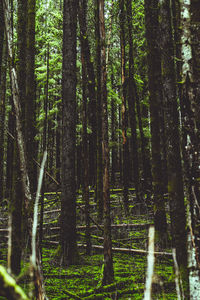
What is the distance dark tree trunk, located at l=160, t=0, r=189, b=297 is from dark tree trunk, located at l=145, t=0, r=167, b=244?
8.21 ft

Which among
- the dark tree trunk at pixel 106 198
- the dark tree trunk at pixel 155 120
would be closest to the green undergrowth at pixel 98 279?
the dark tree trunk at pixel 106 198

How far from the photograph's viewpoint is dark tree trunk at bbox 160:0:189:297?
331 centimetres

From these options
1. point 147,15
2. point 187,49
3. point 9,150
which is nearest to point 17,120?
point 187,49

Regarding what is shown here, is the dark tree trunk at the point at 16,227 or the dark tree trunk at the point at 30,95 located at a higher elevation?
the dark tree trunk at the point at 30,95

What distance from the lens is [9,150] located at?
24438mm

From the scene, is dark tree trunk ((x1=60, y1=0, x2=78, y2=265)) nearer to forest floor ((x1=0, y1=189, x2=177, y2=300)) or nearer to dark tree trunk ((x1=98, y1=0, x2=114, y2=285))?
forest floor ((x1=0, y1=189, x2=177, y2=300))

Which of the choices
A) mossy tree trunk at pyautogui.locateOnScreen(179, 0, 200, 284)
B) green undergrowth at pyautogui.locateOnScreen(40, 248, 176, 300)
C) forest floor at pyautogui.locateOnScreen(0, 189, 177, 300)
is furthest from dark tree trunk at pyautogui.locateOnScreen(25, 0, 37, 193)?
mossy tree trunk at pyautogui.locateOnScreen(179, 0, 200, 284)

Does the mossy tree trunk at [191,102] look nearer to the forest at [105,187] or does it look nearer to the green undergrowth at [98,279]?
the forest at [105,187]

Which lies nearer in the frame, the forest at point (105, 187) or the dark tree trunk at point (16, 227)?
the forest at point (105, 187)

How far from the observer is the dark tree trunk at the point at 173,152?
3312mm

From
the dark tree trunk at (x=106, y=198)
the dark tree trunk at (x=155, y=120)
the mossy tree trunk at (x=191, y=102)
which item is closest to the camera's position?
the mossy tree trunk at (x=191, y=102)

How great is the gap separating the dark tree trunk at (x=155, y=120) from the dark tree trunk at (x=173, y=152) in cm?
250

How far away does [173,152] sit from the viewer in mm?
4031

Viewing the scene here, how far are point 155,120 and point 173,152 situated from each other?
305cm
